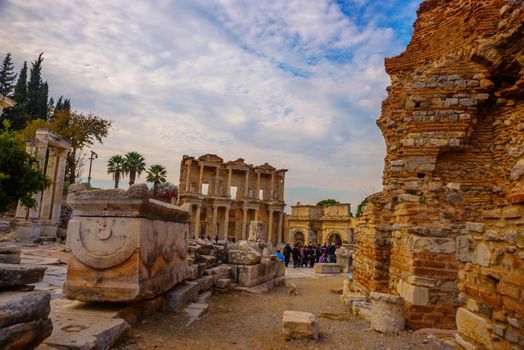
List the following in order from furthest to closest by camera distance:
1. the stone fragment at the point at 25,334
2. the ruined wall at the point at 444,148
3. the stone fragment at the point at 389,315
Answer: the ruined wall at the point at 444,148
the stone fragment at the point at 389,315
the stone fragment at the point at 25,334

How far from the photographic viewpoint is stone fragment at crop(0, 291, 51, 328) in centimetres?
269

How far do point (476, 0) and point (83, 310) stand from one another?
8.04m

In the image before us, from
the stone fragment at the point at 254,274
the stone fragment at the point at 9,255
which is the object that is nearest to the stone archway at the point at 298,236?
the stone fragment at the point at 254,274

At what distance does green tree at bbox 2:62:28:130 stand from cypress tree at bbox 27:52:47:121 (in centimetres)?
61

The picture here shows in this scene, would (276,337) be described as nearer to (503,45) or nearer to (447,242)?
(447,242)

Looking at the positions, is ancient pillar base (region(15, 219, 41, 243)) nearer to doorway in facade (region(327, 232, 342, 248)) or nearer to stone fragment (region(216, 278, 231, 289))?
stone fragment (region(216, 278, 231, 289))

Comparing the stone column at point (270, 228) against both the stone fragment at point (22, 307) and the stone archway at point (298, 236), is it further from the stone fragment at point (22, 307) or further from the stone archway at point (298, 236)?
the stone fragment at point (22, 307)

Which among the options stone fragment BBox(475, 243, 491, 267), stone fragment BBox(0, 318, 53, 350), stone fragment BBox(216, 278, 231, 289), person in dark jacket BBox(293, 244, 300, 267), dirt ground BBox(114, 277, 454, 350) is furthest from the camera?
person in dark jacket BBox(293, 244, 300, 267)

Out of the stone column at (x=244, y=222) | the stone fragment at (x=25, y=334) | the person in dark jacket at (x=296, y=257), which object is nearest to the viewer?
the stone fragment at (x=25, y=334)

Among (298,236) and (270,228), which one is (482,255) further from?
(270,228)

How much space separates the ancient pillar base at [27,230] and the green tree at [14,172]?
647 centimetres

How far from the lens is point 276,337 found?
5.02 meters

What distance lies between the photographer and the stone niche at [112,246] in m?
4.58

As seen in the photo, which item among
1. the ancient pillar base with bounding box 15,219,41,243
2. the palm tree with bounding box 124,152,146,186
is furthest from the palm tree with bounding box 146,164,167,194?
the ancient pillar base with bounding box 15,219,41,243
